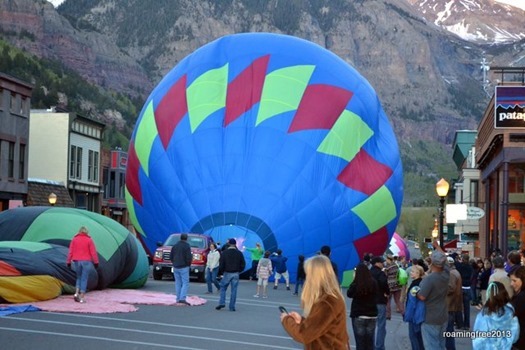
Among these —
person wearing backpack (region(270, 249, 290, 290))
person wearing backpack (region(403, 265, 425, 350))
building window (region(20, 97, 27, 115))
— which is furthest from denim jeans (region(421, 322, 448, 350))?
building window (region(20, 97, 27, 115))

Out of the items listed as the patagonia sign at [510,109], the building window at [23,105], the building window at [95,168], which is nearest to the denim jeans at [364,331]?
the patagonia sign at [510,109]

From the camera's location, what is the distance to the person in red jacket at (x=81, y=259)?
66.3ft

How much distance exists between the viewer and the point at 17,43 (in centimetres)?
18588

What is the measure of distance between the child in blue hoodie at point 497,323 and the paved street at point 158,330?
5811 mm

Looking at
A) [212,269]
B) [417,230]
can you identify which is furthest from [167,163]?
[417,230]

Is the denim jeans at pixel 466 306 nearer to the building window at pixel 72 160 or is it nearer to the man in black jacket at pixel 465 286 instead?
the man in black jacket at pixel 465 286

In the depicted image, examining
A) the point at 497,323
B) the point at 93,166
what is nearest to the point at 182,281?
the point at 497,323

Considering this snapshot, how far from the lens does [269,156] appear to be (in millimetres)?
30609

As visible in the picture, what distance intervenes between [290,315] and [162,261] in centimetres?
2358

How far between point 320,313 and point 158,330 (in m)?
8.73

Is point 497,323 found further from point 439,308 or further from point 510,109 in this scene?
point 510,109

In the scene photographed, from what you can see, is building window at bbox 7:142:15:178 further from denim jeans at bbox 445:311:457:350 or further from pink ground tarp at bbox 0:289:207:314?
denim jeans at bbox 445:311:457:350

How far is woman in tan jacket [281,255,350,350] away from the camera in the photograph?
815 centimetres

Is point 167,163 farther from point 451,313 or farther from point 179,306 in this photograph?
point 451,313
